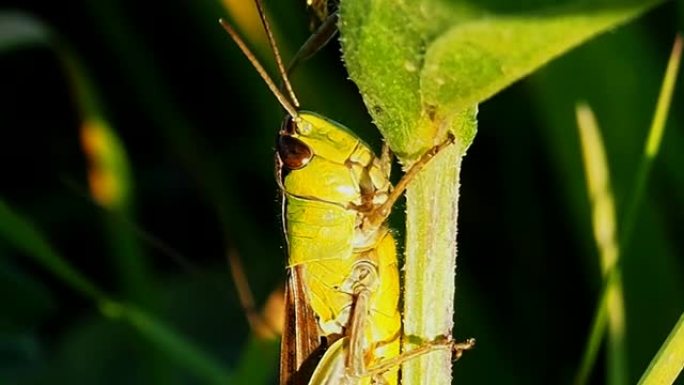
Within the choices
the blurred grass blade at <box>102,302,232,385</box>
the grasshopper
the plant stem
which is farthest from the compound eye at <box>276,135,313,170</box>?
the blurred grass blade at <box>102,302,232,385</box>

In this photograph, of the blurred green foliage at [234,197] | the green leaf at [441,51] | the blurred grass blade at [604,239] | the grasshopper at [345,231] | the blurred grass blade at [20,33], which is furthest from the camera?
the blurred grass blade at [20,33]

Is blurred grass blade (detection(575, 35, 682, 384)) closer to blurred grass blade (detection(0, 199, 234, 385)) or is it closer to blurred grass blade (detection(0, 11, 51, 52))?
blurred grass blade (detection(0, 199, 234, 385))

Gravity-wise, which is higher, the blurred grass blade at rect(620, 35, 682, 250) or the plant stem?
the blurred grass blade at rect(620, 35, 682, 250)

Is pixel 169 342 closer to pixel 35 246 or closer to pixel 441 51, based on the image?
pixel 35 246

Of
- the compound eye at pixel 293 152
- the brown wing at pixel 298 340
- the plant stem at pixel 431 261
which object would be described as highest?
the compound eye at pixel 293 152

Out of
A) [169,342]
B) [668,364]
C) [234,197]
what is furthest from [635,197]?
[234,197]

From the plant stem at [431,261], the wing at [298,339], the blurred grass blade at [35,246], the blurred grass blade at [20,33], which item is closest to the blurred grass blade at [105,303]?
the blurred grass blade at [35,246]

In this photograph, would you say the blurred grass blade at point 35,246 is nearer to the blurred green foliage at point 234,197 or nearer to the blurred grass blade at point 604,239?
the blurred green foliage at point 234,197
